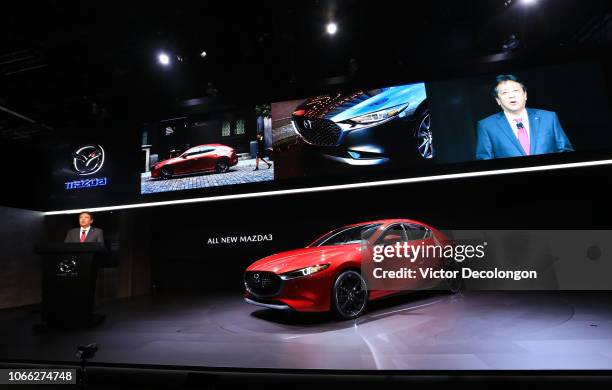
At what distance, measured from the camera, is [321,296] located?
3508 millimetres

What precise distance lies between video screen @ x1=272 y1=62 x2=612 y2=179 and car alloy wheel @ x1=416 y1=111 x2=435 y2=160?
0.6 inches

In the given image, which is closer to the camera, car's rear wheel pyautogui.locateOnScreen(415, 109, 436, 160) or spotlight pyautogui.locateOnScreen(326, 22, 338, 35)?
car's rear wheel pyautogui.locateOnScreen(415, 109, 436, 160)

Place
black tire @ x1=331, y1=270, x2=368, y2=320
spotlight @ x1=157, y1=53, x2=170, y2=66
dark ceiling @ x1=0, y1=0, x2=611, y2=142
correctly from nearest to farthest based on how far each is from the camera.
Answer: black tire @ x1=331, y1=270, x2=368, y2=320 → dark ceiling @ x1=0, y1=0, x2=611, y2=142 → spotlight @ x1=157, y1=53, x2=170, y2=66

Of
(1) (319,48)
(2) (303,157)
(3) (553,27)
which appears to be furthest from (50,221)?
(3) (553,27)

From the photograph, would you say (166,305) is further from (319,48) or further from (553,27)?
(553,27)

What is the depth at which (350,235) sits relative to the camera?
14.8 feet

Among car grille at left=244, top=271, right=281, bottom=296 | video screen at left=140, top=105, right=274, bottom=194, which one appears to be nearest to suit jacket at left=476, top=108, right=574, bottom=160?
video screen at left=140, top=105, right=274, bottom=194

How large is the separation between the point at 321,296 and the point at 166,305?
3.12m

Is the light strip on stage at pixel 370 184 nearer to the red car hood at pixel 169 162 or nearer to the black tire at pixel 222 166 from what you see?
the black tire at pixel 222 166

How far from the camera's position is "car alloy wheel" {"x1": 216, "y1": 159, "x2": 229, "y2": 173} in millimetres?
5930

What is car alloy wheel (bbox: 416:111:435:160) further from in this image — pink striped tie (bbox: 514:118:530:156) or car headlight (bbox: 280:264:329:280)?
car headlight (bbox: 280:264:329:280)

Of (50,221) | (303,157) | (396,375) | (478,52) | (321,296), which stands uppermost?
(478,52)

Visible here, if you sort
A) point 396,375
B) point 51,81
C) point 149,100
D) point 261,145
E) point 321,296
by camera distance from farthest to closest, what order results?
point 149,100
point 51,81
point 261,145
point 321,296
point 396,375

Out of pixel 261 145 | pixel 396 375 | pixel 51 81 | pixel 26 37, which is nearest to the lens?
pixel 396 375
